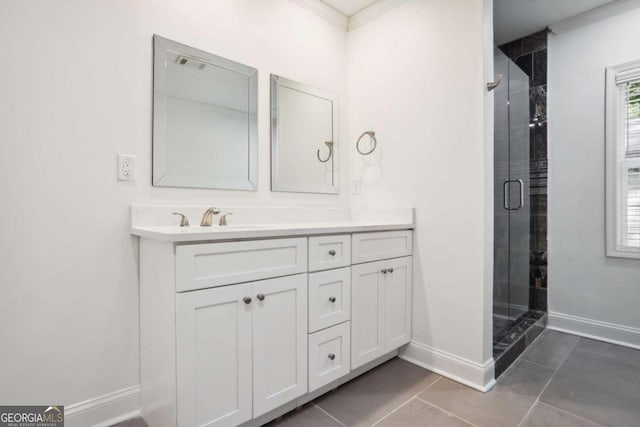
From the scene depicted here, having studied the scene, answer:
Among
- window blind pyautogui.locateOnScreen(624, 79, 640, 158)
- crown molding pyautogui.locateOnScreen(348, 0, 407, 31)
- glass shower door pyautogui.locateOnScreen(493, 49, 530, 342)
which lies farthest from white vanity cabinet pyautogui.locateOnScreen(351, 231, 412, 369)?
window blind pyautogui.locateOnScreen(624, 79, 640, 158)

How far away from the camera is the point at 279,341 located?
142cm

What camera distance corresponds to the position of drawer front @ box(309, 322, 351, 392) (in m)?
1.55

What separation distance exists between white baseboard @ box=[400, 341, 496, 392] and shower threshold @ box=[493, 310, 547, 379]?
159 mm

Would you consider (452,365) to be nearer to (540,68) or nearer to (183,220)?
(183,220)

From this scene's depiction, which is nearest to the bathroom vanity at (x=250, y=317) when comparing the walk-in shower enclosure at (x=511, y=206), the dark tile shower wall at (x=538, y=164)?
the walk-in shower enclosure at (x=511, y=206)

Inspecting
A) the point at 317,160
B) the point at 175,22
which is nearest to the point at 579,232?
the point at 317,160

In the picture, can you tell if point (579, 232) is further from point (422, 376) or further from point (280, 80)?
point (280, 80)

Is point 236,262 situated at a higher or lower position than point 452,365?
higher

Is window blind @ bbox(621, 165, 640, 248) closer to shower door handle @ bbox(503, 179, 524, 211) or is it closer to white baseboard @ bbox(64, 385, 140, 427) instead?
shower door handle @ bbox(503, 179, 524, 211)

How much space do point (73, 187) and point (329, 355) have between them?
1.41m

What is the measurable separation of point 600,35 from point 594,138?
79 centimetres

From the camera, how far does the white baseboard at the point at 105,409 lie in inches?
54.9

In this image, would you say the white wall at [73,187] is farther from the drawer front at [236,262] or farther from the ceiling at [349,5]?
the ceiling at [349,5]

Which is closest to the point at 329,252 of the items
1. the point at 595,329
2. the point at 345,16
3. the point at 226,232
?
the point at 226,232
